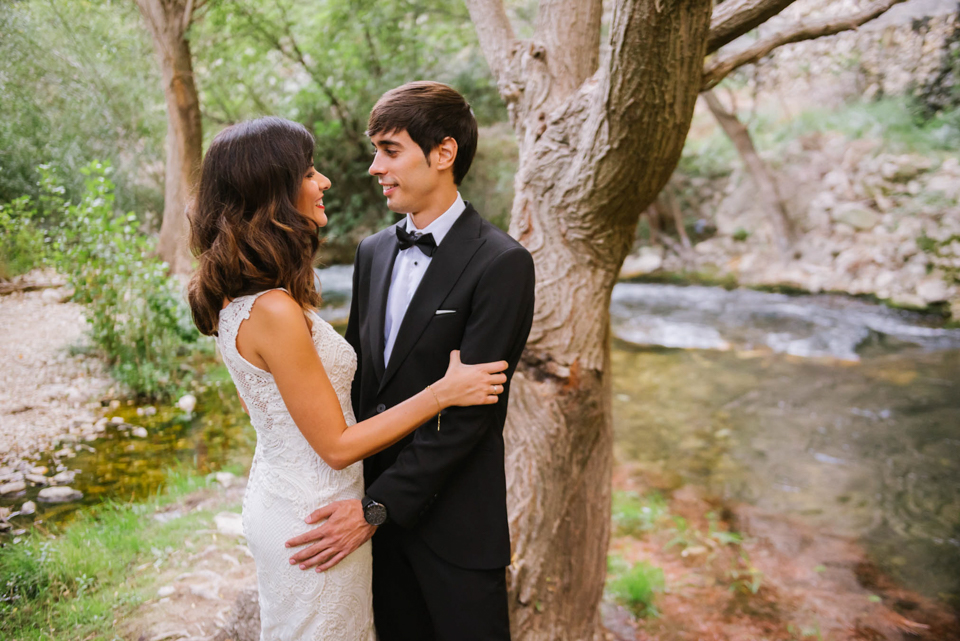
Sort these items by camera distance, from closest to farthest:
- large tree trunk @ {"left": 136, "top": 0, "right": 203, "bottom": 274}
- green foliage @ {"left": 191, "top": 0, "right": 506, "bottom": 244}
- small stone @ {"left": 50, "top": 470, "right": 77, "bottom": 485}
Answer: small stone @ {"left": 50, "top": 470, "right": 77, "bottom": 485}
large tree trunk @ {"left": 136, "top": 0, "right": 203, "bottom": 274}
green foliage @ {"left": 191, "top": 0, "right": 506, "bottom": 244}

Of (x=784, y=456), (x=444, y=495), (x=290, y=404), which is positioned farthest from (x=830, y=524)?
(x=290, y=404)

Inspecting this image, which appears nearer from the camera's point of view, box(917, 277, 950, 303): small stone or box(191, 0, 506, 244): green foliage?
box(191, 0, 506, 244): green foliage

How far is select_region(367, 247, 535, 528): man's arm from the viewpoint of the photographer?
1767 mm

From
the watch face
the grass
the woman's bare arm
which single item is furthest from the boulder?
the woman's bare arm

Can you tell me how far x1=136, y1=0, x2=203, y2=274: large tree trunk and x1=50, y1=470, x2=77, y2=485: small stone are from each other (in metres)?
2.24

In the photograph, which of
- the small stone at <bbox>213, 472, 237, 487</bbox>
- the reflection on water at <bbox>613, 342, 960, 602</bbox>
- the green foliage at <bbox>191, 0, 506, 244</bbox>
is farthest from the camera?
the green foliage at <bbox>191, 0, 506, 244</bbox>

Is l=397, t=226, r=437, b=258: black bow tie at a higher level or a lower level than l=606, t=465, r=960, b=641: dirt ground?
higher

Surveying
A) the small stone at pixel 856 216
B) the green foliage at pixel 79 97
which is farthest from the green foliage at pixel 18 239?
the small stone at pixel 856 216

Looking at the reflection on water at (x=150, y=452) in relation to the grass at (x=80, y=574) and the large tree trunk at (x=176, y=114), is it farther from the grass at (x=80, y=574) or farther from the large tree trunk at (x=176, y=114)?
the large tree trunk at (x=176, y=114)

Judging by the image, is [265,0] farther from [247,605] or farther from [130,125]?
[247,605]

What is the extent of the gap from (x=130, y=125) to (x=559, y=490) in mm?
3797

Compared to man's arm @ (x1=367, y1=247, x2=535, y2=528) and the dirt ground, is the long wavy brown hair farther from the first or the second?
the dirt ground

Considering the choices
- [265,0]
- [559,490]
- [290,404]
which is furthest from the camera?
[265,0]

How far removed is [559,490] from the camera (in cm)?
286
